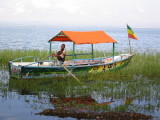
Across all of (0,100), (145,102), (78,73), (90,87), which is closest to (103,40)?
(78,73)

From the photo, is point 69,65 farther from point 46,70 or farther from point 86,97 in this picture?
point 86,97

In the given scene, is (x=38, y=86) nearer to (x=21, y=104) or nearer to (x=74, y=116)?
(x=21, y=104)

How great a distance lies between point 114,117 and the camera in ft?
24.9

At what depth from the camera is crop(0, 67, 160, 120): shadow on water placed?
8.02 meters

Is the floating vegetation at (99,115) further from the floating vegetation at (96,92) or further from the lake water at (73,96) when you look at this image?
the lake water at (73,96)

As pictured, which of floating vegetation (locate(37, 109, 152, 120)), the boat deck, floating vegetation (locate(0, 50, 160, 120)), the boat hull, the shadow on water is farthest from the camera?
the boat deck

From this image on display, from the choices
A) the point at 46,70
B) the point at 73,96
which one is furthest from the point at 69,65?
the point at 73,96

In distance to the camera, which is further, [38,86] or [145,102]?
[38,86]

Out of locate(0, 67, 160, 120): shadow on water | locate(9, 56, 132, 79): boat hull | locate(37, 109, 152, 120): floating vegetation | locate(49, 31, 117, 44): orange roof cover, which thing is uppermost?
locate(49, 31, 117, 44): orange roof cover

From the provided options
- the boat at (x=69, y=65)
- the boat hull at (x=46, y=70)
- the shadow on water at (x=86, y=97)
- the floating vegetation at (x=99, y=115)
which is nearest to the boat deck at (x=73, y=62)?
the boat at (x=69, y=65)

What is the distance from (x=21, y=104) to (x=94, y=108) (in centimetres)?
231

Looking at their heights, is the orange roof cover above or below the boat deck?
above

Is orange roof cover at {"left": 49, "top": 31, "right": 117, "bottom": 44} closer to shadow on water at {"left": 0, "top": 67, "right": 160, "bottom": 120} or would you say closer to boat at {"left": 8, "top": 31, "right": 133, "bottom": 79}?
boat at {"left": 8, "top": 31, "right": 133, "bottom": 79}

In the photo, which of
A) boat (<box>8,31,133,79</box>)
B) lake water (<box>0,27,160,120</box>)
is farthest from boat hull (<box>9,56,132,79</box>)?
lake water (<box>0,27,160,120</box>)
